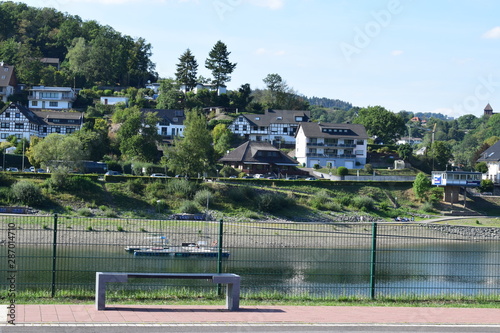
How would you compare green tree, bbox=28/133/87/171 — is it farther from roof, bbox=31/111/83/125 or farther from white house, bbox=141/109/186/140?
white house, bbox=141/109/186/140

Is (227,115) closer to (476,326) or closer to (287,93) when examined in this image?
(287,93)

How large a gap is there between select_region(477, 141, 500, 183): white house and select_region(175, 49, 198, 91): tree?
153 feet

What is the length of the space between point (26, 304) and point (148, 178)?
4546 cm

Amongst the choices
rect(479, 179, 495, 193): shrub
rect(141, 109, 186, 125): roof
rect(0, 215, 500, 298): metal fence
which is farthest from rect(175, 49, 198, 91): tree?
rect(0, 215, 500, 298): metal fence

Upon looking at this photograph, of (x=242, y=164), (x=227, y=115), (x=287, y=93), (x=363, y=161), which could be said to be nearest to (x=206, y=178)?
(x=242, y=164)

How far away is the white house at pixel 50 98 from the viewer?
9875 cm

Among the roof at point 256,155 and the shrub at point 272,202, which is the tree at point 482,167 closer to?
the roof at point 256,155

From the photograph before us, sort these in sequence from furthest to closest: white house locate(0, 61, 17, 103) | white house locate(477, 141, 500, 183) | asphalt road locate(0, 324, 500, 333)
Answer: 1. white house locate(0, 61, 17, 103)
2. white house locate(477, 141, 500, 183)
3. asphalt road locate(0, 324, 500, 333)

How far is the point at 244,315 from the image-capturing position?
13.4m

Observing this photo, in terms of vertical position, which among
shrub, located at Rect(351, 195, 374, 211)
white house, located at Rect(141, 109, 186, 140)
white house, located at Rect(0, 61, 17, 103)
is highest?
white house, located at Rect(0, 61, 17, 103)

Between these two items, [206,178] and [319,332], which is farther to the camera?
[206,178]

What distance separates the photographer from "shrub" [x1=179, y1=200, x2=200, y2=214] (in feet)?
176

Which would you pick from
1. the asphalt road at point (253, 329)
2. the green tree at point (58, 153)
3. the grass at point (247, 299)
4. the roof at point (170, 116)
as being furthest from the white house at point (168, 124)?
the asphalt road at point (253, 329)

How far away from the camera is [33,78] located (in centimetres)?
10506
